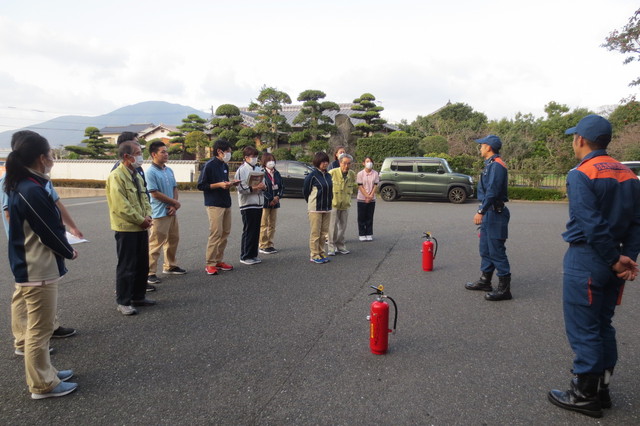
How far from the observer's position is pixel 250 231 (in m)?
6.31

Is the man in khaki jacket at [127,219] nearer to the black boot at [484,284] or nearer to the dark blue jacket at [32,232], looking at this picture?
the dark blue jacket at [32,232]

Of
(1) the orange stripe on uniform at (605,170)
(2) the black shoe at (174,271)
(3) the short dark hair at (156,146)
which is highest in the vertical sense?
(3) the short dark hair at (156,146)

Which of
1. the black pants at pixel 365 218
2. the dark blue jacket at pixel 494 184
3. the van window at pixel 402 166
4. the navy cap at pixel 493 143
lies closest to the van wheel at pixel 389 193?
the van window at pixel 402 166

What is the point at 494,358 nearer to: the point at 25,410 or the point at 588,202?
the point at 588,202

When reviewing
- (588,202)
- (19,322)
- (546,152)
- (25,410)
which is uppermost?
(546,152)

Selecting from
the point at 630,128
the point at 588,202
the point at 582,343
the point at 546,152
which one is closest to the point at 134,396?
the point at 582,343

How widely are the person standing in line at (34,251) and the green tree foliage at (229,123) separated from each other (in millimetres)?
25418

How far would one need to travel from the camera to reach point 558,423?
252 centimetres

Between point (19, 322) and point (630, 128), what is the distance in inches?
1183

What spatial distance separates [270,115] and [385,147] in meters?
8.26

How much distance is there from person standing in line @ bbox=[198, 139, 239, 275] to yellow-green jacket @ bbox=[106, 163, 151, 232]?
1.44 meters

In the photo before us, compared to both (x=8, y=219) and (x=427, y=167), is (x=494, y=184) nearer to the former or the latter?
(x=8, y=219)

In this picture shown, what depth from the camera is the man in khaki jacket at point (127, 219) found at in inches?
162

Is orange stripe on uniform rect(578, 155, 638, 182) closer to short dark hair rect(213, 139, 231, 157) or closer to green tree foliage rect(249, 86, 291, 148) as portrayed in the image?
short dark hair rect(213, 139, 231, 157)
